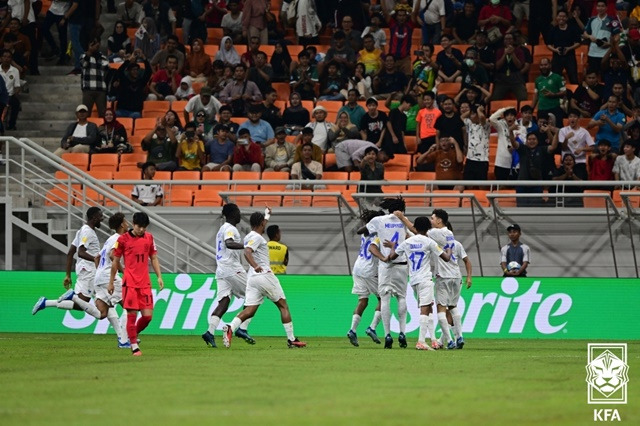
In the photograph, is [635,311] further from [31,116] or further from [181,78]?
[31,116]

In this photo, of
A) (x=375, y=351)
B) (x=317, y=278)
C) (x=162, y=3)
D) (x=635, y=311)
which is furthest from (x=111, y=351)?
(x=162, y=3)

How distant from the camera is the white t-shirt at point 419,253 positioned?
19.1 meters

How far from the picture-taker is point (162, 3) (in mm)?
33250

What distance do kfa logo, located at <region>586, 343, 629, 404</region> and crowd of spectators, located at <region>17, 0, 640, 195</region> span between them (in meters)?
Answer: 10.8

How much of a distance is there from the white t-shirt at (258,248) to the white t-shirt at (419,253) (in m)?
2.09

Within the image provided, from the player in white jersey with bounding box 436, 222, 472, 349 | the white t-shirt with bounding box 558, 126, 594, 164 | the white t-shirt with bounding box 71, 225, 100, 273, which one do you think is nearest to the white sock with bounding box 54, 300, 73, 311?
the white t-shirt with bounding box 71, 225, 100, 273

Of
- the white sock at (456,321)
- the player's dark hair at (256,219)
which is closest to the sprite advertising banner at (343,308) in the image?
the white sock at (456,321)

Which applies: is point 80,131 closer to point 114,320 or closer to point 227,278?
point 114,320

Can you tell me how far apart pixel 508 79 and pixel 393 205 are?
10.6m

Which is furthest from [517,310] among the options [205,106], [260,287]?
[205,106]

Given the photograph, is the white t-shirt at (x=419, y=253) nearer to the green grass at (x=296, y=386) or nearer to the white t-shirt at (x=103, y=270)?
the green grass at (x=296, y=386)

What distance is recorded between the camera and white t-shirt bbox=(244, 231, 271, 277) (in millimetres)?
19391

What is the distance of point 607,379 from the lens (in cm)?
1303

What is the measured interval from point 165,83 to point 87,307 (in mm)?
10973
